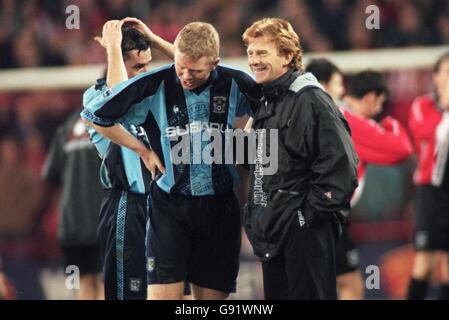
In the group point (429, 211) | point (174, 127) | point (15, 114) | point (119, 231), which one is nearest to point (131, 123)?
point (174, 127)

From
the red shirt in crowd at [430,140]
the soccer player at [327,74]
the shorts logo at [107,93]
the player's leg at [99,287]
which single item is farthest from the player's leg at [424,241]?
the shorts logo at [107,93]

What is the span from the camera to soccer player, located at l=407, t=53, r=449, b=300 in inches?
336

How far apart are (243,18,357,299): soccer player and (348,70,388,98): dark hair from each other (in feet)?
7.04

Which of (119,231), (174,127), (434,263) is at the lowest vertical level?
(434,263)

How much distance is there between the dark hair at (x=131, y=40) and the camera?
6070 millimetres

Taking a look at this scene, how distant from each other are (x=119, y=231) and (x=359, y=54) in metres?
4.36

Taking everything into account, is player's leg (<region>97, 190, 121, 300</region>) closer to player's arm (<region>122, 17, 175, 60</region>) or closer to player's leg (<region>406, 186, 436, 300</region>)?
player's arm (<region>122, 17, 175, 60</region>)

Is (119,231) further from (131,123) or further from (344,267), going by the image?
(344,267)

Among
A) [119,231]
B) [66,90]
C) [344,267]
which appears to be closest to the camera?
[119,231]

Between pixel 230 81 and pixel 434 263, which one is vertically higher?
pixel 230 81

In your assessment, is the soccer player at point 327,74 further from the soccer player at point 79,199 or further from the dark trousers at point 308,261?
the dark trousers at point 308,261

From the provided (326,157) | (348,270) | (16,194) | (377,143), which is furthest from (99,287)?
(326,157)

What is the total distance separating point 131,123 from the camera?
5.76m

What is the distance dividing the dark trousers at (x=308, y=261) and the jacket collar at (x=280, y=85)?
2.03 feet
